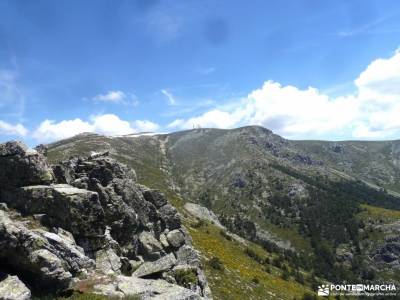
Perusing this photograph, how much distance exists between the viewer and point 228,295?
63531mm

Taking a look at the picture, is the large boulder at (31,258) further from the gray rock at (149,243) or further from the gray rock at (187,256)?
the gray rock at (187,256)

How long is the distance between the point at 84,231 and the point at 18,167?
335 inches

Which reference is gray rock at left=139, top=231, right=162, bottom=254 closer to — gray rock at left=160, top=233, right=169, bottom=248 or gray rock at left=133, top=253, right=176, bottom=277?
A: gray rock at left=160, top=233, right=169, bottom=248

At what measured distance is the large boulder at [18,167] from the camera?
3619cm

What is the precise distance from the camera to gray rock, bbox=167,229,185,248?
47969 mm

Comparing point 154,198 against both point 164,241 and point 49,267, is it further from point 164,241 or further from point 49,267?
point 49,267

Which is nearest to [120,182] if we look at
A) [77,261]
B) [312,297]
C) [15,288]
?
[77,261]

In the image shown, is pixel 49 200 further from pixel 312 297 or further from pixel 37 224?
pixel 312 297

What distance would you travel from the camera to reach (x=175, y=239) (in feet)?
159

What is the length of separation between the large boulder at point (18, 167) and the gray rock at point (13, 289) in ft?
45.9

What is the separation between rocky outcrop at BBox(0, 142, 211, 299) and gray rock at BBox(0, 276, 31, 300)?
1378 mm

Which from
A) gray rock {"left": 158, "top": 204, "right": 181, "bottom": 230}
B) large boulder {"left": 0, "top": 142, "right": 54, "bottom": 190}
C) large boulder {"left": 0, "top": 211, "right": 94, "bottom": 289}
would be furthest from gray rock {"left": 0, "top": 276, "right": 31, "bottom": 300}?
gray rock {"left": 158, "top": 204, "right": 181, "bottom": 230}

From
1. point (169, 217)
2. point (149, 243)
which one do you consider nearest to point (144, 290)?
point (149, 243)

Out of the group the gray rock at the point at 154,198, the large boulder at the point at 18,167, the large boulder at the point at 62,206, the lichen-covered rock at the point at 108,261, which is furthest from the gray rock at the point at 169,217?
the large boulder at the point at 18,167
